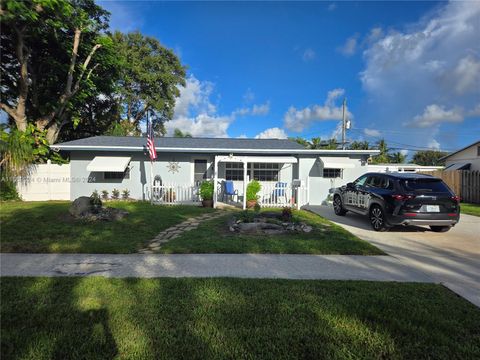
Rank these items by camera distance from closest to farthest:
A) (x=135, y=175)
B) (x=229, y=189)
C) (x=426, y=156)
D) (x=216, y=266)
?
(x=216, y=266)
(x=229, y=189)
(x=135, y=175)
(x=426, y=156)

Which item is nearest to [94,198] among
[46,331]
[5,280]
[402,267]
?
[5,280]

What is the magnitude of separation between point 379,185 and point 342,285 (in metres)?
5.18

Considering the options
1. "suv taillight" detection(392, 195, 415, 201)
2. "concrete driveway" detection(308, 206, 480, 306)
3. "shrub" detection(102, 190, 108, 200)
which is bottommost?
"concrete driveway" detection(308, 206, 480, 306)

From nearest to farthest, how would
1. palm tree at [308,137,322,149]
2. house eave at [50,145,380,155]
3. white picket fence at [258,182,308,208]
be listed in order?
white picket fence at [258,182,308,208]
house eave at [50,145,380,155]
palm tree at [308,137,322,149]

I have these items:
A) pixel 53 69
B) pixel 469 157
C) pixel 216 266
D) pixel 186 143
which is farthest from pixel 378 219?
pixel 53 69

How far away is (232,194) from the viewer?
43.7ft

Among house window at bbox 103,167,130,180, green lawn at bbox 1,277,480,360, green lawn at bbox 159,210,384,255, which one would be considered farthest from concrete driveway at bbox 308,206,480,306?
house window at bbox 103,167,130,180

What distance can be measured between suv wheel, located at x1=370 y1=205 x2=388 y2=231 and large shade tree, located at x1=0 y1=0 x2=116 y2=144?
17216 mm

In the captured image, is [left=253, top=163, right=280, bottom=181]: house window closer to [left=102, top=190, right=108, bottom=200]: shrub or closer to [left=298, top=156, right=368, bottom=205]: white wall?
[left=298, top=156, right=368, bottom=205]: white wall

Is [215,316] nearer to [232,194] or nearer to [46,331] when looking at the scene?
[46,331]

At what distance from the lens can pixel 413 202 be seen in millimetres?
7191

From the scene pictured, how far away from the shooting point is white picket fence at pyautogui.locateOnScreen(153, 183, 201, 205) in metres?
13.1

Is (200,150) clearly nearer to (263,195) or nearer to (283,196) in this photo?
(263,195)

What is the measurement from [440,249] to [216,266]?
495 centimetres
